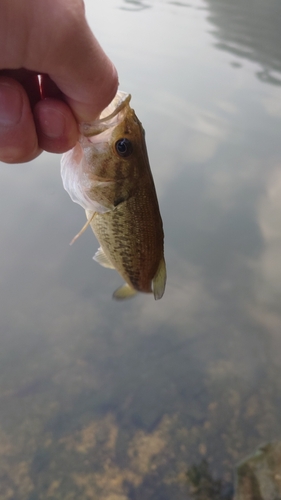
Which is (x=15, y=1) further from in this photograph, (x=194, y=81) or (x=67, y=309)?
(x=194, y=81)

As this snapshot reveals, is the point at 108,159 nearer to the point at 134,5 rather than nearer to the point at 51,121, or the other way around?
the point at 51,121

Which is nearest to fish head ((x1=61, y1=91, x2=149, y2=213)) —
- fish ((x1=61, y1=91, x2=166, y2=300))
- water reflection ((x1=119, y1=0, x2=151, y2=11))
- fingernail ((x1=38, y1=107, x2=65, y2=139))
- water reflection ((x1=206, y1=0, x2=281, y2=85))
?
fish ((x1=61, y1=91, x2=166, y2=300))

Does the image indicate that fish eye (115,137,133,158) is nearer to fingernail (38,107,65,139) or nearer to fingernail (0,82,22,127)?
fingernail (38,107,65,139)

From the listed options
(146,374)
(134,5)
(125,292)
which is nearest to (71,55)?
(125,292)

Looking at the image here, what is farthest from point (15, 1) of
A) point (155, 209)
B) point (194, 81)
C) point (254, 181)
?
point (194, 81)

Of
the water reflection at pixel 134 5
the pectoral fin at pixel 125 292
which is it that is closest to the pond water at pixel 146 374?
the pectoral fin at pixel 125 292

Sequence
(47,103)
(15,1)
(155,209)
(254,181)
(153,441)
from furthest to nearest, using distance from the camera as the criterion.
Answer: (254,181) → (153,441) → (155,209) → (47,103) → (15,1)
